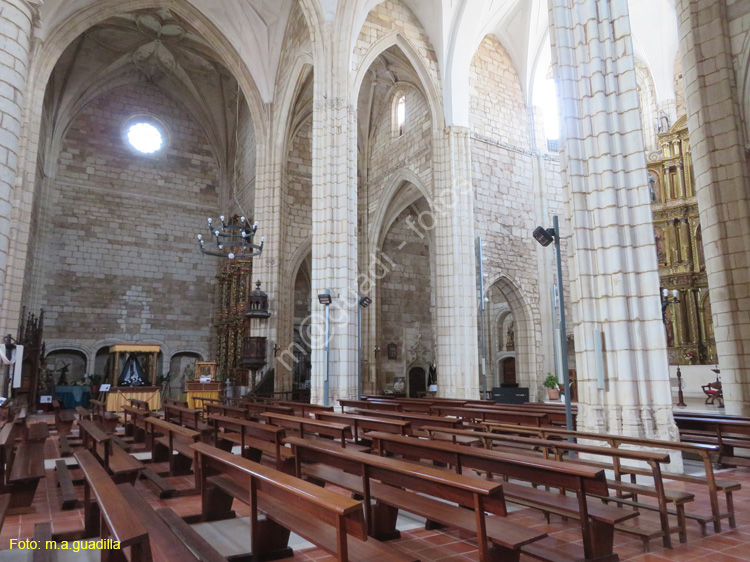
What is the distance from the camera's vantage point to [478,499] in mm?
2514

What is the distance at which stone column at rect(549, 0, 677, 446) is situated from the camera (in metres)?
6.54

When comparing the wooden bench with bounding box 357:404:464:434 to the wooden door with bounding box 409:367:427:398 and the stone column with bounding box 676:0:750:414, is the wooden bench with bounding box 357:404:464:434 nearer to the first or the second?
the stone column with bounding box 676:0:750:414

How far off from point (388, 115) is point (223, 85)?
798cm

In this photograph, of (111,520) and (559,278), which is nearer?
(111,520)

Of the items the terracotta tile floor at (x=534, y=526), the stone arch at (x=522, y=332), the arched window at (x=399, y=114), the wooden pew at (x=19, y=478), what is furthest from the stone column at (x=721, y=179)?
the arched window at (x=399, y=114)

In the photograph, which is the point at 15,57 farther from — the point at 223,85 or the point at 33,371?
the point at 223,85

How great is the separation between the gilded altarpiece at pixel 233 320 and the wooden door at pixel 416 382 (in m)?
7.08

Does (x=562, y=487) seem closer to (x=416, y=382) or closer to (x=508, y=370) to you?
(x=416, y=382)

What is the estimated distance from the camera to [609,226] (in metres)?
6.99

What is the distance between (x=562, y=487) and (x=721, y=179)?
8.17m

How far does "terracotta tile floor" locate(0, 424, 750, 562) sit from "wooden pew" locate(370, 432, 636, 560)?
0.33 metres

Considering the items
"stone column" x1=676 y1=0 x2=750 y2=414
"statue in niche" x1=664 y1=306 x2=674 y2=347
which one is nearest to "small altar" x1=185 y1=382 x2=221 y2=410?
"stone column" x1=676 y1=0 x2=750 y2=414

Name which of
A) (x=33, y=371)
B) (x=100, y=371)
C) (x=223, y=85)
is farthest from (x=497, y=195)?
(x=100, y=371)

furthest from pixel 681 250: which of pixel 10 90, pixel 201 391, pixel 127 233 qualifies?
pixel 127 233
